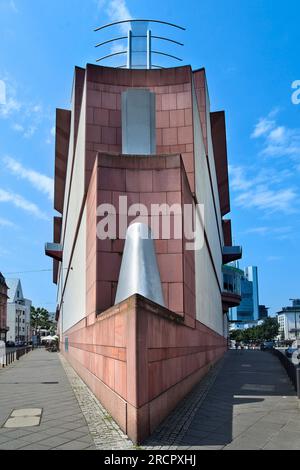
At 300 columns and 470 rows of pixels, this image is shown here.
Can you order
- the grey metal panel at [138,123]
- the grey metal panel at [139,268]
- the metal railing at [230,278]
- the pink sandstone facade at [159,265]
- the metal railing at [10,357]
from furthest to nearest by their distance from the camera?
1. the metal railing at [230,278]
2. the metal railing at [10,357]
3. the grey metal panel at [138,123]
4. the grey metal panel at [139,268]
5. the pink sandstone facade at [159,265]

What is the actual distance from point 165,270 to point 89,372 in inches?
155

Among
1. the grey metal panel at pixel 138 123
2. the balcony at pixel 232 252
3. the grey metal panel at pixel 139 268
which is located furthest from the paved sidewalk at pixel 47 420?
the balcony at pixel 232 252

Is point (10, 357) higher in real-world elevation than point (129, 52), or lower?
lower

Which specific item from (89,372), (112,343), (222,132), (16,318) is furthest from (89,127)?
(16,318)

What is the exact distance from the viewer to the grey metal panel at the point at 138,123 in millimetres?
18344

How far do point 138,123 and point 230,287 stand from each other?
5249 cm

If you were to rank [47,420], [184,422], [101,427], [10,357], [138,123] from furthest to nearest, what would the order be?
[10,357] < [138,123] < [47,420] < [184,422] < [101,427]

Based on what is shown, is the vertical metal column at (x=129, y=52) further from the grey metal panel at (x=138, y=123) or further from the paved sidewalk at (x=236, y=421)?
the paved sidewalk at (x=236, y=421)

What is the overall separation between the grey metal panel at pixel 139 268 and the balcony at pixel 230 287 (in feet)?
147

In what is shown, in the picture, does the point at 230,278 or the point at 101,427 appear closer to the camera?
the point at 101,427

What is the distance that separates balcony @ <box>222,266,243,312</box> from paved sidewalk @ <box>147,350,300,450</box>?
148 feet

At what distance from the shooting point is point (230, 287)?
6819 centimetres

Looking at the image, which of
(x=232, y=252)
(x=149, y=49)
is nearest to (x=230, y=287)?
(x=232, y=252)

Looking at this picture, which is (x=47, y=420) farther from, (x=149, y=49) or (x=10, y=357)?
(x=10, y=357)
